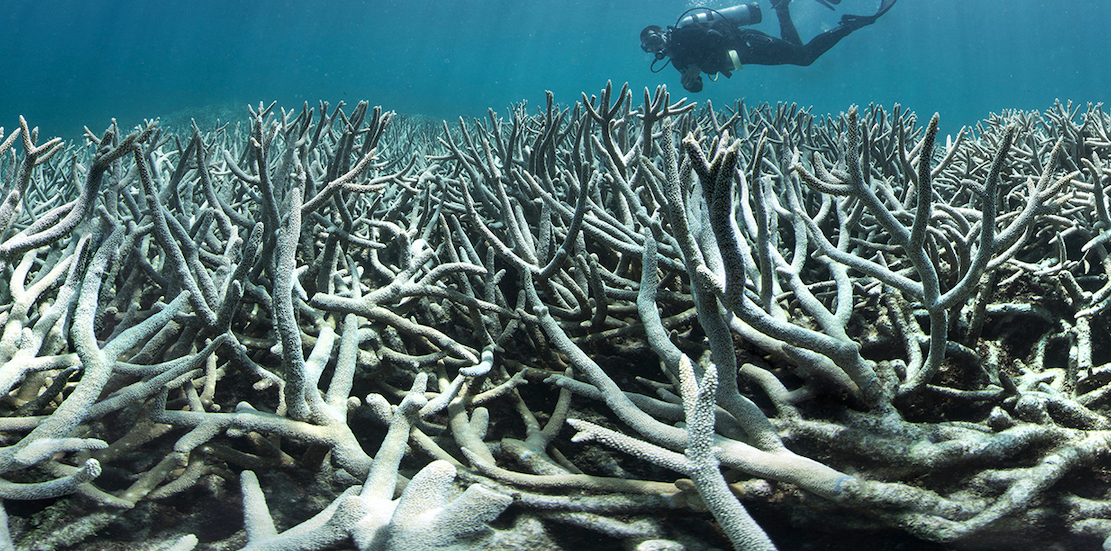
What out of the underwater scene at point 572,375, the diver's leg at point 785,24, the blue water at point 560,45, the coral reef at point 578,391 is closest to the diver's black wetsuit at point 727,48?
the diver's leg at point 785,24

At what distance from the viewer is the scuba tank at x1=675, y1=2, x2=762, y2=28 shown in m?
11.1

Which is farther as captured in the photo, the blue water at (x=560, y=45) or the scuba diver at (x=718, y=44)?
the blue water at (x=560, y=45)

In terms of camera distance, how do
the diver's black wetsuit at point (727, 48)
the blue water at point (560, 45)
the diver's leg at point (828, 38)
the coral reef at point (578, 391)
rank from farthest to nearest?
1. the blue water at point (560, 45)
2. the diver's leg at point (828, 38)
3. the diver's black wetsuit at point (727, 48)
4. the coral reef at point (578, 391)

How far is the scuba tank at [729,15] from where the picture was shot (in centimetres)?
1108

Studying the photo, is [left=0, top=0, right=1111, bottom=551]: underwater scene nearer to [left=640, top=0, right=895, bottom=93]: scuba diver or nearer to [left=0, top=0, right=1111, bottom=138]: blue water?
[left=640, top=0, right=895, bottom=93]: scuba diver

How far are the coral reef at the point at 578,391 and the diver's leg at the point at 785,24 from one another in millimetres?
14755

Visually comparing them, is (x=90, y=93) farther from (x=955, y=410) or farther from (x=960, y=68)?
(x=960, y=68)

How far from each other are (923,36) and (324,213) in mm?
124879

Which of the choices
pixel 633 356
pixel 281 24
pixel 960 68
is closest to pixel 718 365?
pixel 633 356

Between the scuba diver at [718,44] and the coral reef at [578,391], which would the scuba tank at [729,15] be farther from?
the coral reef at [578,391]

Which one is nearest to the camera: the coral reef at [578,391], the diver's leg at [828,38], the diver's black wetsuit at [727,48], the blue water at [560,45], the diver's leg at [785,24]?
the coral reef at [578,391]

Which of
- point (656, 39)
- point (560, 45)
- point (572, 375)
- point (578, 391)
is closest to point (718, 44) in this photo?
point (656, 39)

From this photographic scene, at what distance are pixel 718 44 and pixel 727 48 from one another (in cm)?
51

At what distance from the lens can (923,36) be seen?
96.8 m
